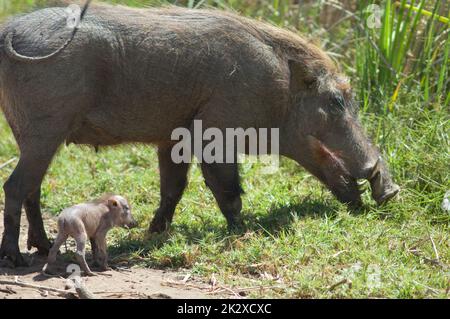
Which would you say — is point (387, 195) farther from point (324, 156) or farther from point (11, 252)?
point (11, 252)

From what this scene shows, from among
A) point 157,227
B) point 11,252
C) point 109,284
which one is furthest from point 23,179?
point 157,227

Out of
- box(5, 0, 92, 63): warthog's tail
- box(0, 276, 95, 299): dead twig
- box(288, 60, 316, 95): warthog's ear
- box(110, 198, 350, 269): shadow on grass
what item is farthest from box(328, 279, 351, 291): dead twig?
box(5, 0, 92, 63): warthog's tail

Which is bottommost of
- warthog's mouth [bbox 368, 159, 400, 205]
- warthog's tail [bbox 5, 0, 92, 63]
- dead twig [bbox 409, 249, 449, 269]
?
dead twig [bbox 409, 249, 449, 269]

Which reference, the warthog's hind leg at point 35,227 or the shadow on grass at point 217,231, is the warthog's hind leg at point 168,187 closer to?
the shadow on grass at point 217,231

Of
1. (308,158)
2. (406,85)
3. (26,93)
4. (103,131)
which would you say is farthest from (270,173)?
(26,93)

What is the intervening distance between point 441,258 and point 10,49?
2.96 metres

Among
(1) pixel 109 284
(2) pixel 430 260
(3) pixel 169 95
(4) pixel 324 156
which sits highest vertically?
(3) pixel 169 95

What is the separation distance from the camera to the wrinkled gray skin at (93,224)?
520 cm

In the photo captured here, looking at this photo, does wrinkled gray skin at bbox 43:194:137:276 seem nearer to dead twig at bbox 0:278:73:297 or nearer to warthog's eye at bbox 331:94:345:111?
dead twig at bbox 0:278:73:297

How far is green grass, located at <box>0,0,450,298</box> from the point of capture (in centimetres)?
516

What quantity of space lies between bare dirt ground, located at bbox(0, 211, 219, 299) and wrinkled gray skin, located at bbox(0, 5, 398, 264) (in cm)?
22

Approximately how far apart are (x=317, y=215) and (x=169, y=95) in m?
1.40

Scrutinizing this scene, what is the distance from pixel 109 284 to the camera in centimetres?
512

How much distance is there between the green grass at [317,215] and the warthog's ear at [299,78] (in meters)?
0.88
